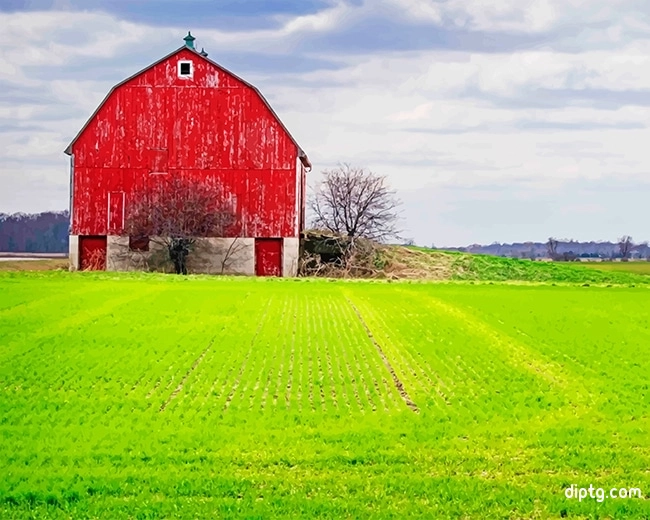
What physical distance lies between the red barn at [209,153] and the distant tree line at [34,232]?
55917 millimetres

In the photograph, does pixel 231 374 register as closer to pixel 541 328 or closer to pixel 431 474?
pixel 431 474

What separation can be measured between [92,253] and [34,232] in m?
58.0

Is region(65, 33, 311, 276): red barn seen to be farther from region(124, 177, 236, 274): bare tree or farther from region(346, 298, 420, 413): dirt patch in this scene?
region(346, 298, 420, 413): dirt patch

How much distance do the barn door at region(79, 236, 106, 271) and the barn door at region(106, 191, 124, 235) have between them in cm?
79

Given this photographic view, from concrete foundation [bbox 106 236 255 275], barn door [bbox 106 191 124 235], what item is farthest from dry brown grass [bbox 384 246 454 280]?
barn door [bbox 106 191 124 235]

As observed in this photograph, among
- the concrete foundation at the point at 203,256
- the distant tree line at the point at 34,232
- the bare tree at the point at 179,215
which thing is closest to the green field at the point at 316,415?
the bare tree at the point at 179,215

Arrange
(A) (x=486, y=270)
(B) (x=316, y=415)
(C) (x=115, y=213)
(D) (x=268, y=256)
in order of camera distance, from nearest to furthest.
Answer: (B) (x=316, y=415), (C) (x=115, y=213), (D) (x=268, y=256), (A) (x=486, y=270)

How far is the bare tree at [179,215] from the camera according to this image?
48.2 m

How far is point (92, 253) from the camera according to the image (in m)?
50.0

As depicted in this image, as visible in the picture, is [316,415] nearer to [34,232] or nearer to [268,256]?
[268,256]

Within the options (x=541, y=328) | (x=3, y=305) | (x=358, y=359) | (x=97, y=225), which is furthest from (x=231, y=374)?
(x=97, y=225)

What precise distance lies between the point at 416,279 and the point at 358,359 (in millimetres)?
33028

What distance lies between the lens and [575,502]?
9.48 meters

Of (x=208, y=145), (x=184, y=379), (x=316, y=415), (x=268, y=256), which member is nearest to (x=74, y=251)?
(x=208, y=145)
